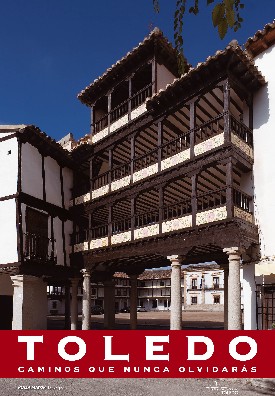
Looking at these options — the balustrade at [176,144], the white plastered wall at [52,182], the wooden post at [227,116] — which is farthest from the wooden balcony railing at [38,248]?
the wooden post at [227,116]

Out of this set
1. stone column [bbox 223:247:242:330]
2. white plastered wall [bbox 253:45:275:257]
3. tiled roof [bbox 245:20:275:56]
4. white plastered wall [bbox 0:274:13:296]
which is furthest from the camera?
white plastered wall [bbox 0:274:13:296]

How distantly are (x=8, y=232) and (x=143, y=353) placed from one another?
1039cm

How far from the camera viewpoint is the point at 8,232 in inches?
667

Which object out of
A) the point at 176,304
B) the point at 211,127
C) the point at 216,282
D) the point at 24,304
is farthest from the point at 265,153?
the point at 216,282

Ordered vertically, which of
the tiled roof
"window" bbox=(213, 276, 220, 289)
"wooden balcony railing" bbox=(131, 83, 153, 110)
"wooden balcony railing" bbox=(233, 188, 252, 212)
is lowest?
"window" bbox=(213, 276, 220, 289)

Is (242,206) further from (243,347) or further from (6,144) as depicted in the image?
(6,144)

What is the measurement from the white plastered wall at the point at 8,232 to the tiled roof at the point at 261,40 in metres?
11.5

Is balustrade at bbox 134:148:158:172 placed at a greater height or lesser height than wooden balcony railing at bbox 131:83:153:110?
lesser

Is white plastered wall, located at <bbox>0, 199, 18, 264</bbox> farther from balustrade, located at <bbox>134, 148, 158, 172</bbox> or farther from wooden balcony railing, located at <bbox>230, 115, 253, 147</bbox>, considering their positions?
wooden balcony railing, located at <bbox>230, 115, 253, 147</bbox>

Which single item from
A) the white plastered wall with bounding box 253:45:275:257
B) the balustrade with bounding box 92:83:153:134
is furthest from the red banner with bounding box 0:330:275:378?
the balustrade with bounding box 92:83:153:134

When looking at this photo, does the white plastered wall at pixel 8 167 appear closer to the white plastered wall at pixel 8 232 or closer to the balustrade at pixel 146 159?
the white plastered wall at pixel 8 232

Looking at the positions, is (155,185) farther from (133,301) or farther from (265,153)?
(133,301)

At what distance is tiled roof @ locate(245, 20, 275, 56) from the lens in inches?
558

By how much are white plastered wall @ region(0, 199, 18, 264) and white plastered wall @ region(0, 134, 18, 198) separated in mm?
557
